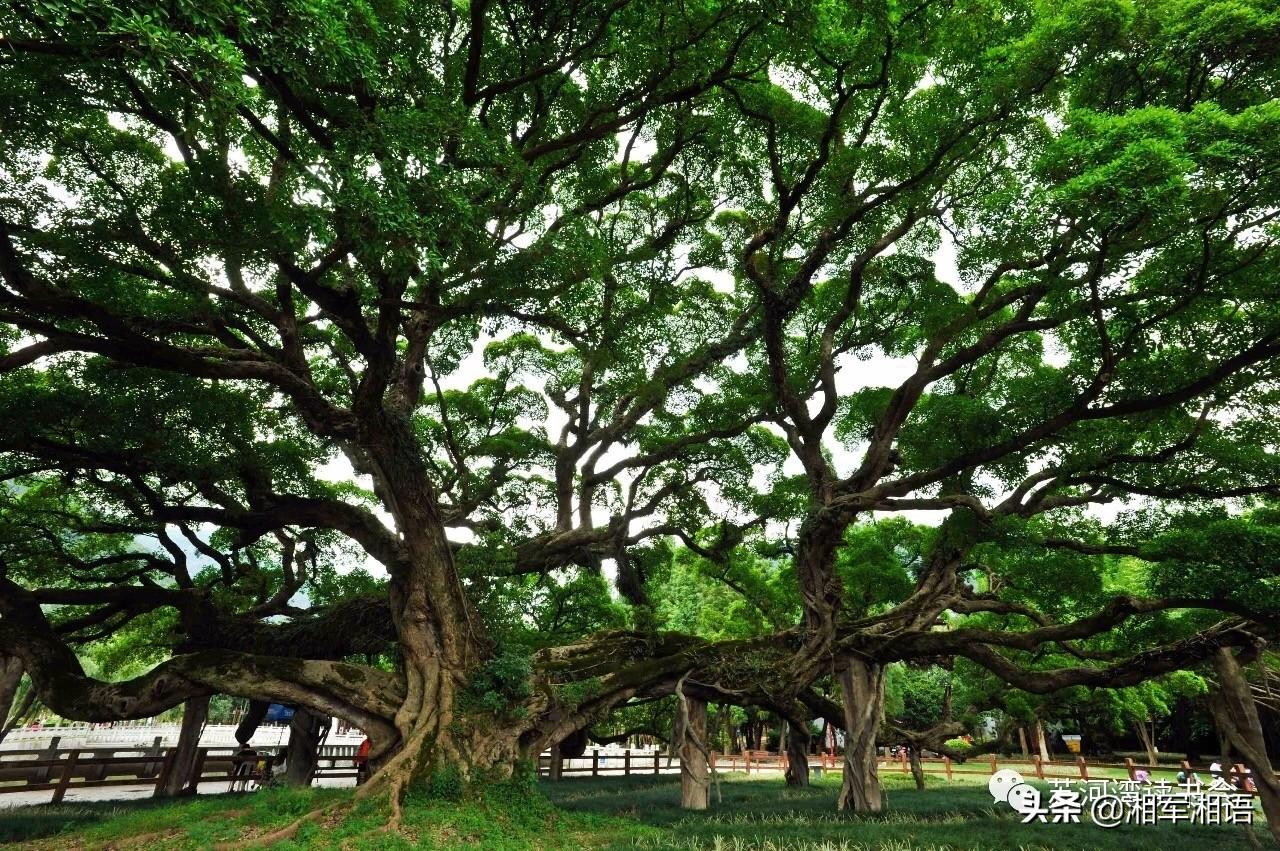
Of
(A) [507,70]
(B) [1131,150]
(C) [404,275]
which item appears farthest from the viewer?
(A) [507,70]

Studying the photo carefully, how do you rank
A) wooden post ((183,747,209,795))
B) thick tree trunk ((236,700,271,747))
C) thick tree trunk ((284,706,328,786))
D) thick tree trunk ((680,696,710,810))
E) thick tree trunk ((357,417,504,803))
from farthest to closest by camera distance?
thick tree trunk ((236,700,271,747)) < thick tree trunk ((284,706,328,786)) < wooden post ((183,747,209,795)) < thick tree trunk ((680,696,710,810)) < thick tree trunk ((357,417,504,803))

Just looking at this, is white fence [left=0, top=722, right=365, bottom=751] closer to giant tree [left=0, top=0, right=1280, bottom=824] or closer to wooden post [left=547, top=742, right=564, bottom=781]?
wooden post [left=547, top=742, right=564, bottom=781]

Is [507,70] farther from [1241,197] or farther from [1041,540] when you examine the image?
[1041,540]

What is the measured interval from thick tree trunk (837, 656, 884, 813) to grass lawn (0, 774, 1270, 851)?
0.38m

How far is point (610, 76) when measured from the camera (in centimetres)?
909

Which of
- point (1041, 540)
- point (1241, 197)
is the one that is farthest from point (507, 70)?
point (1041, 540)

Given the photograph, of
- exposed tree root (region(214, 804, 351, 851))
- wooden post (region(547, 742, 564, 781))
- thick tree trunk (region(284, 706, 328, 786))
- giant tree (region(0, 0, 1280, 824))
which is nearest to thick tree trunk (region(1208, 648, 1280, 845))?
giant tree (region(0, 0, 1280, 824))

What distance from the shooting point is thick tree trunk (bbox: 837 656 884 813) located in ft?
33.0

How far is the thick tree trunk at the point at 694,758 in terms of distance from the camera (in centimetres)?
1093

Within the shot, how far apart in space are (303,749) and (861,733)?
475 inches

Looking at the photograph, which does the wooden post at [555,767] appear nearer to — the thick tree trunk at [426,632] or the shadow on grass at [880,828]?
the shadow on grass at [880,828]

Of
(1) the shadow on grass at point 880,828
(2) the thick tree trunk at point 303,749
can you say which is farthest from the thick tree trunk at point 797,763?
(2) the thick tree trunk at point 303,749

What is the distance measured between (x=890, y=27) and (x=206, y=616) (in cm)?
1458

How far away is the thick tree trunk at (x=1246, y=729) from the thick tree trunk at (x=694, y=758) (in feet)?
26.2
